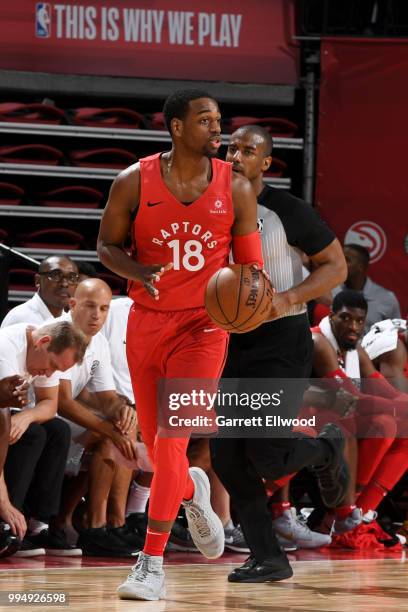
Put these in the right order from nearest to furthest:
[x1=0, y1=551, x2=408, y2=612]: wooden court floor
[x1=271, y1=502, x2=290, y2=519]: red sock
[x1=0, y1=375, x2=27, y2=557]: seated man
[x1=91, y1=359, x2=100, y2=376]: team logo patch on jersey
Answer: [x1=0, y1=551, x2=408, y2=612]: wooden court floor, [x1=0, y1=375, x2=27, y2=557]: seated man, [x1=91, y1=359, x2=100, y2=376]: team logo patch on jersey, [x1=271, y1=502, x2=290, y2=519]: red sock

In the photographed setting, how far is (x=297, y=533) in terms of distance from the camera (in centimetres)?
614

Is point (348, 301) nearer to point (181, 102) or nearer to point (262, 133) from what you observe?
point (262, 133)

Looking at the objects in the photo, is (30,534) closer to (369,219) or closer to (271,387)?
(271,387)

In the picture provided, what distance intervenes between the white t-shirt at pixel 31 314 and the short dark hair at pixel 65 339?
0.97 m

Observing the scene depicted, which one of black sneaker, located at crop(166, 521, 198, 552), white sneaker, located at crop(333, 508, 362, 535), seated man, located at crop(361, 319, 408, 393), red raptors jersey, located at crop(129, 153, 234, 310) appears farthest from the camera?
seated man, located at crop(361, 319, 408, 393)

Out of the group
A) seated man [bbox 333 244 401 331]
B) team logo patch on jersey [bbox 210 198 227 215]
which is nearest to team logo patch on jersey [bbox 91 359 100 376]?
team logo patch on jersey [bbox 210 198 227 215]

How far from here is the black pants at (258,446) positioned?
4629 millimetres

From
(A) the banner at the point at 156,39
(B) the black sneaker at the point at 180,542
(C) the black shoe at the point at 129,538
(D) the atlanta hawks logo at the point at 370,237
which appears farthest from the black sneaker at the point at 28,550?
(A) the banner at the point at 156,39

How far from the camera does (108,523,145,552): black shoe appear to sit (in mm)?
5711

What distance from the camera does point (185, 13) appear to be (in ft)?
29.6

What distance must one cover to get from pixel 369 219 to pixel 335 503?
353cm

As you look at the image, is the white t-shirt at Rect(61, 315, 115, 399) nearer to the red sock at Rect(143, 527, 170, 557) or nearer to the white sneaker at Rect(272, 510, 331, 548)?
the white sneaker at Rect(272, 510, 331, 548)

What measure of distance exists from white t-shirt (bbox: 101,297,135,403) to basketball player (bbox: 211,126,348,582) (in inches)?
71.5

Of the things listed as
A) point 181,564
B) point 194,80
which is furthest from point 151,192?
point 194,80
